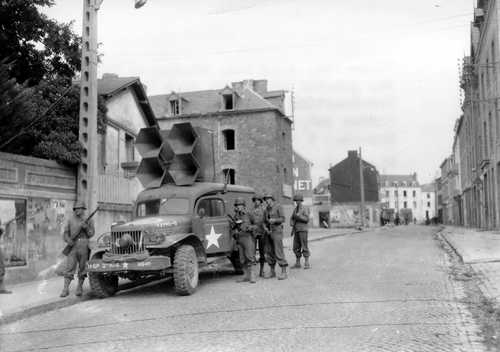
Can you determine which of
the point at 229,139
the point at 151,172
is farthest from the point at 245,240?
the point at 229,139

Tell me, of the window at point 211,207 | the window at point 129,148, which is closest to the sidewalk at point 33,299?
the window at point 211,207

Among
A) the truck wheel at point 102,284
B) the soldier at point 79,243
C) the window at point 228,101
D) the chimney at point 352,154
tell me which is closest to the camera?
the truck wheel at point 102,284

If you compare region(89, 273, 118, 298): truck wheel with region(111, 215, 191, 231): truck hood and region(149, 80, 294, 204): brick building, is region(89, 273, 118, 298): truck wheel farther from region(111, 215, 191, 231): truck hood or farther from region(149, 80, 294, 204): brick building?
region(149, 80, 294, 204): brick building

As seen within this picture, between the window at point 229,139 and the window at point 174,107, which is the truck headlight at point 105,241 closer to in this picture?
the window at point 229,139

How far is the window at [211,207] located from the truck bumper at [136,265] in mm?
1919

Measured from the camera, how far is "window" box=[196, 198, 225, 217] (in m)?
11.6

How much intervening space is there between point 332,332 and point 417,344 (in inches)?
41.7

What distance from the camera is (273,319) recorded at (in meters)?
7.40

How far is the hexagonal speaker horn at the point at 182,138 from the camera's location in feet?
40.1

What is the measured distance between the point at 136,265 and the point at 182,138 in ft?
12.4

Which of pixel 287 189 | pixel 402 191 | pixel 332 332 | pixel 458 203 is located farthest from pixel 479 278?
pixel 402 191

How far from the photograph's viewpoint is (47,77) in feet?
54.2

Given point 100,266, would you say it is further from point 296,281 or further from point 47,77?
point 47,77

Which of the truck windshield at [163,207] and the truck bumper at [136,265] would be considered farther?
the truck windshield at [163,207]
